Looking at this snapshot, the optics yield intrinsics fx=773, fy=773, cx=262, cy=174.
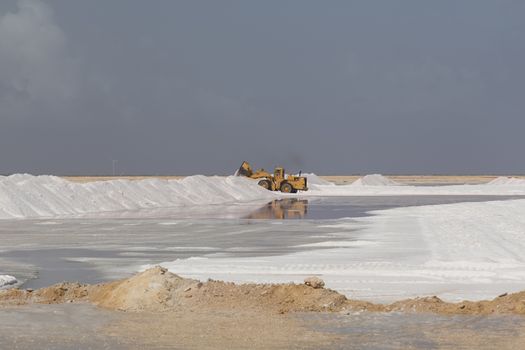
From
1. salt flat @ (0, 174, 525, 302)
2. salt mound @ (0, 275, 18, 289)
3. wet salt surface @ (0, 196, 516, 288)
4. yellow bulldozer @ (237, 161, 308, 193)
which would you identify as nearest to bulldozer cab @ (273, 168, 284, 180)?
yellow bulldozer @ (237, 161, 308, 193)

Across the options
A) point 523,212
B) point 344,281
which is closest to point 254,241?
point 344,281

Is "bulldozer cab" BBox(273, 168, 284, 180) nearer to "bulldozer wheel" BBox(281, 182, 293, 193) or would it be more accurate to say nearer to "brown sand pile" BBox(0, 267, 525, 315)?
"bulldozer wheel" BBox(281, 182, 293, 193)

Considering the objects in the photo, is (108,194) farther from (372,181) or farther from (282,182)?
(372,181)

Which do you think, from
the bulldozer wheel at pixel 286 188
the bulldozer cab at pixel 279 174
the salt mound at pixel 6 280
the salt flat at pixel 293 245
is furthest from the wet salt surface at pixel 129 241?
the bulldozer cab at pixel 279 174

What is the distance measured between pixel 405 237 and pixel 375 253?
3712 mm

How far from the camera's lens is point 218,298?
1029cm

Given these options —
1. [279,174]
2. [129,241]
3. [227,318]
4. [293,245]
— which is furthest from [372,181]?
[227,318]

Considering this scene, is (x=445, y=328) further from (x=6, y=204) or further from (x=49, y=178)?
(x=49, y=178)

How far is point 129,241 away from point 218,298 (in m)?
9.57

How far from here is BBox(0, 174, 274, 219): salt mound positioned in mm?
32156

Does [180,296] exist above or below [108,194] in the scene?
below

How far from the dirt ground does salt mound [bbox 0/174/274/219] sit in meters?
20.8

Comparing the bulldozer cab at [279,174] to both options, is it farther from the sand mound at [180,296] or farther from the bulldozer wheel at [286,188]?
the sand mound at [180,296]

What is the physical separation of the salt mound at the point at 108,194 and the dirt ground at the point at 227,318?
68.3 ft
